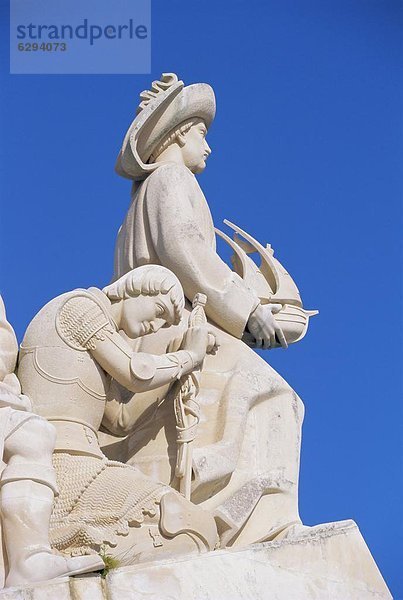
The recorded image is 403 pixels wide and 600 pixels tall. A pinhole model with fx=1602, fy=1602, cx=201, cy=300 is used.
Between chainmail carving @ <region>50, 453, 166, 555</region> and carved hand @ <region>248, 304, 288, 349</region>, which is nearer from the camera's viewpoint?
chainmail carving @ <region>50, 453, 166, 555</region>

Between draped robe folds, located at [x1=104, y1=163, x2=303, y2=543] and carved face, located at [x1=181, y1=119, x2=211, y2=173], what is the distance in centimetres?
21

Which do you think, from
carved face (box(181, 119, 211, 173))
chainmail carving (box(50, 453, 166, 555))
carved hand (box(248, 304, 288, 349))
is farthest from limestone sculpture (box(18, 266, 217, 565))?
carved face (box(181, 119, 211, 173))

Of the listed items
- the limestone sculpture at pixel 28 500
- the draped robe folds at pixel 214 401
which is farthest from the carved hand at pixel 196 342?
the limestone sculpture at pixel 28 500

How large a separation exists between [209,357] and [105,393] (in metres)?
0.99

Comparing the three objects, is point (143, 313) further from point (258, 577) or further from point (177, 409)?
point (258, 577)

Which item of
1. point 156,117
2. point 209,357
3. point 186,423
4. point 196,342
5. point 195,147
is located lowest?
point 186,423

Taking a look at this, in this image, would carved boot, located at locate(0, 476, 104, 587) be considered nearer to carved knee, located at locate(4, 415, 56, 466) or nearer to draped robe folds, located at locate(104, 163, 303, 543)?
carved knee, located at locate(4, 415, 56, 466)

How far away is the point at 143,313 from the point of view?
878 cm

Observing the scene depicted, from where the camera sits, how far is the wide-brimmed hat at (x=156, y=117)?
9930 mm

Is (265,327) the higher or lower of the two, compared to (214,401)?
higher

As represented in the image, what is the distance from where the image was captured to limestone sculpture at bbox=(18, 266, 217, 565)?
8039 millimetres

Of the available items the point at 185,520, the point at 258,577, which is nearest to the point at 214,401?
the point at 185,520

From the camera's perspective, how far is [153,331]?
8.92 meters

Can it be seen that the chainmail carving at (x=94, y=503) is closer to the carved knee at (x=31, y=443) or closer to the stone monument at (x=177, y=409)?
the stone monument at (x=177, y=409)
